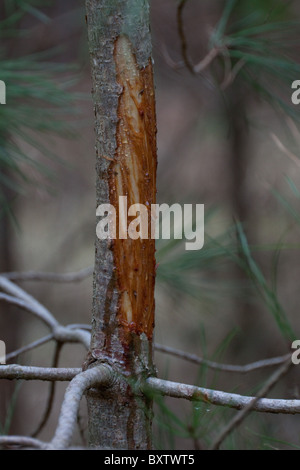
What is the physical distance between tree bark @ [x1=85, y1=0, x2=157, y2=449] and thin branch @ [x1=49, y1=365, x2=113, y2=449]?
0.02 metres

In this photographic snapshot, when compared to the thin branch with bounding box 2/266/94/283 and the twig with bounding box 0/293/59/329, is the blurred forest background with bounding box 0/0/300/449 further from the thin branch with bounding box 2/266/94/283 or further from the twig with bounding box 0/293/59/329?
the twig with bounding box 0/293/59/329

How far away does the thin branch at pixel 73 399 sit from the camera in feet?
1.12

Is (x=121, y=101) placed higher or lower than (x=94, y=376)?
higher

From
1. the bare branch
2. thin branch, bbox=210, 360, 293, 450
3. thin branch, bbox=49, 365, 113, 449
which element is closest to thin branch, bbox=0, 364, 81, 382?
thin branch, bbox=49, 365, 113, 449

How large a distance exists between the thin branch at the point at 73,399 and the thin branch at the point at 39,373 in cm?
3

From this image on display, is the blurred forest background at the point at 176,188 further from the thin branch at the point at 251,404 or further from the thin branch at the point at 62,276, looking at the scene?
the thin branch at the point at 251,404

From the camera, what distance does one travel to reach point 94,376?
0.46 m

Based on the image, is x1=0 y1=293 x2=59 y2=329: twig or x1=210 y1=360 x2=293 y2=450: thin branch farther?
x1=0 y1=293 x2=59 y2=329: twig

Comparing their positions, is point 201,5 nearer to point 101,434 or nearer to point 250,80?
point 250,80

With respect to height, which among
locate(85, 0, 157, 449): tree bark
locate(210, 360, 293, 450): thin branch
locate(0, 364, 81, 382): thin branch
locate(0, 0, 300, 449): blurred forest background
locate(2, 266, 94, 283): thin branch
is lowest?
locate(210, 360, 293, 450): thin branch

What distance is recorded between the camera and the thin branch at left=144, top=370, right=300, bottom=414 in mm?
409

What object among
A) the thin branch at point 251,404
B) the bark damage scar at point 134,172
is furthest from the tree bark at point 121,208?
the thin branch at point 251,404

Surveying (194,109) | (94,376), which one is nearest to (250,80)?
(94,376)

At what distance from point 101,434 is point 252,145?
6.27 feet
